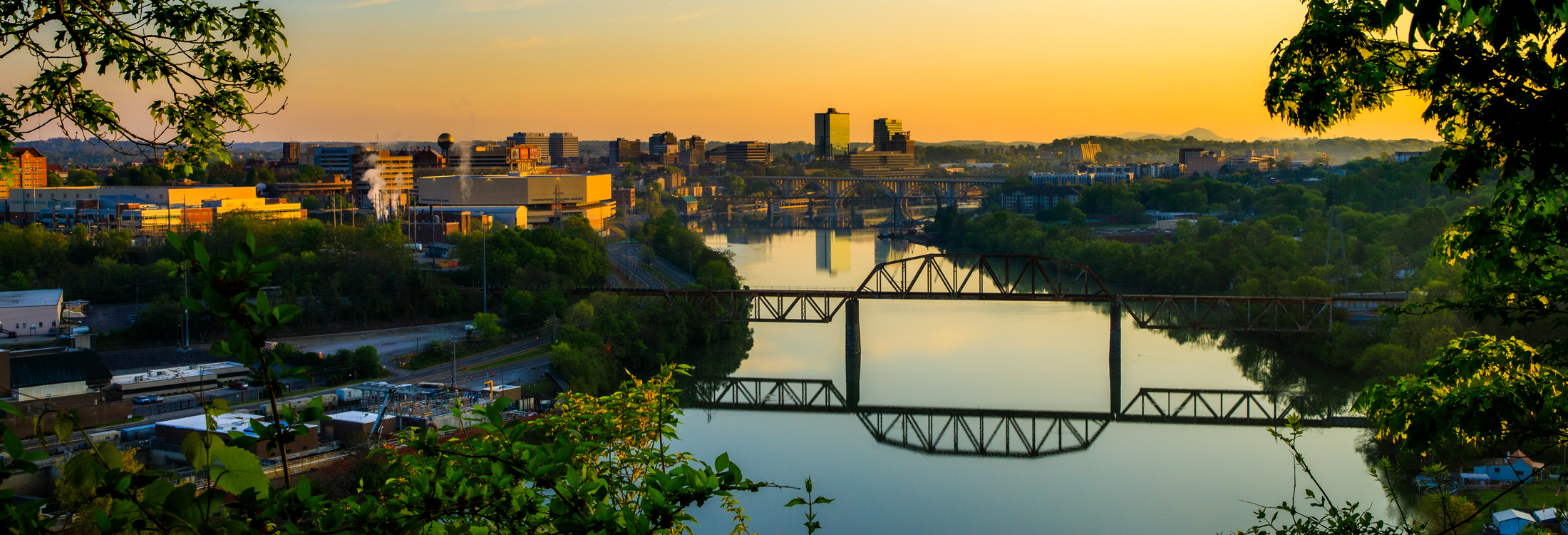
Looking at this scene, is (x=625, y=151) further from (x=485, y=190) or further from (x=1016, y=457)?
(x=1016, y=457)

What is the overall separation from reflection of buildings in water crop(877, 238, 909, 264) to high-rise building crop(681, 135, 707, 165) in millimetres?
54487

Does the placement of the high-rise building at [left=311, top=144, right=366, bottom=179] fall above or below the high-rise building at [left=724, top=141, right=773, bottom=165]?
below

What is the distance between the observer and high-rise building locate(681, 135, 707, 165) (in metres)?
97.6

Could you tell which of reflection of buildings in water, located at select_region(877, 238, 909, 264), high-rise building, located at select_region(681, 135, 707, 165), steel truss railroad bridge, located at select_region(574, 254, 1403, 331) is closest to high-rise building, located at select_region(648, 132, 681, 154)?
high-rise building, located at select_region(681, 135, 707, 165)

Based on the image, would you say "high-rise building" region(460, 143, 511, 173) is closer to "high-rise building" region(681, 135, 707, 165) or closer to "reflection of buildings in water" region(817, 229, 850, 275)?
"reflection of buildings in water" region(817, 229, 850, 275)

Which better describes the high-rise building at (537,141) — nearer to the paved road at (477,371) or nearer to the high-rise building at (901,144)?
the high-rise building at (901,144)

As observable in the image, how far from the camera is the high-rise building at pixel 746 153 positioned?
95.4m

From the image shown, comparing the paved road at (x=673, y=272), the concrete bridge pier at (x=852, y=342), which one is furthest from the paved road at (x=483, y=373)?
the paved road at (x=673, y=272)

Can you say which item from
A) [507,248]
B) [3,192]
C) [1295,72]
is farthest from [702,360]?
[3,192]

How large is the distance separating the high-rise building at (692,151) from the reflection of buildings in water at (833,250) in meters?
48.6

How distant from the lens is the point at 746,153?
313 ft

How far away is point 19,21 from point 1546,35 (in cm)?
333

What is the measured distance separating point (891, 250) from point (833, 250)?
6.28 ft

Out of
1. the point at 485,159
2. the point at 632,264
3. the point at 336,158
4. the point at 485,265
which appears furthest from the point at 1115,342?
the point at 485,159
